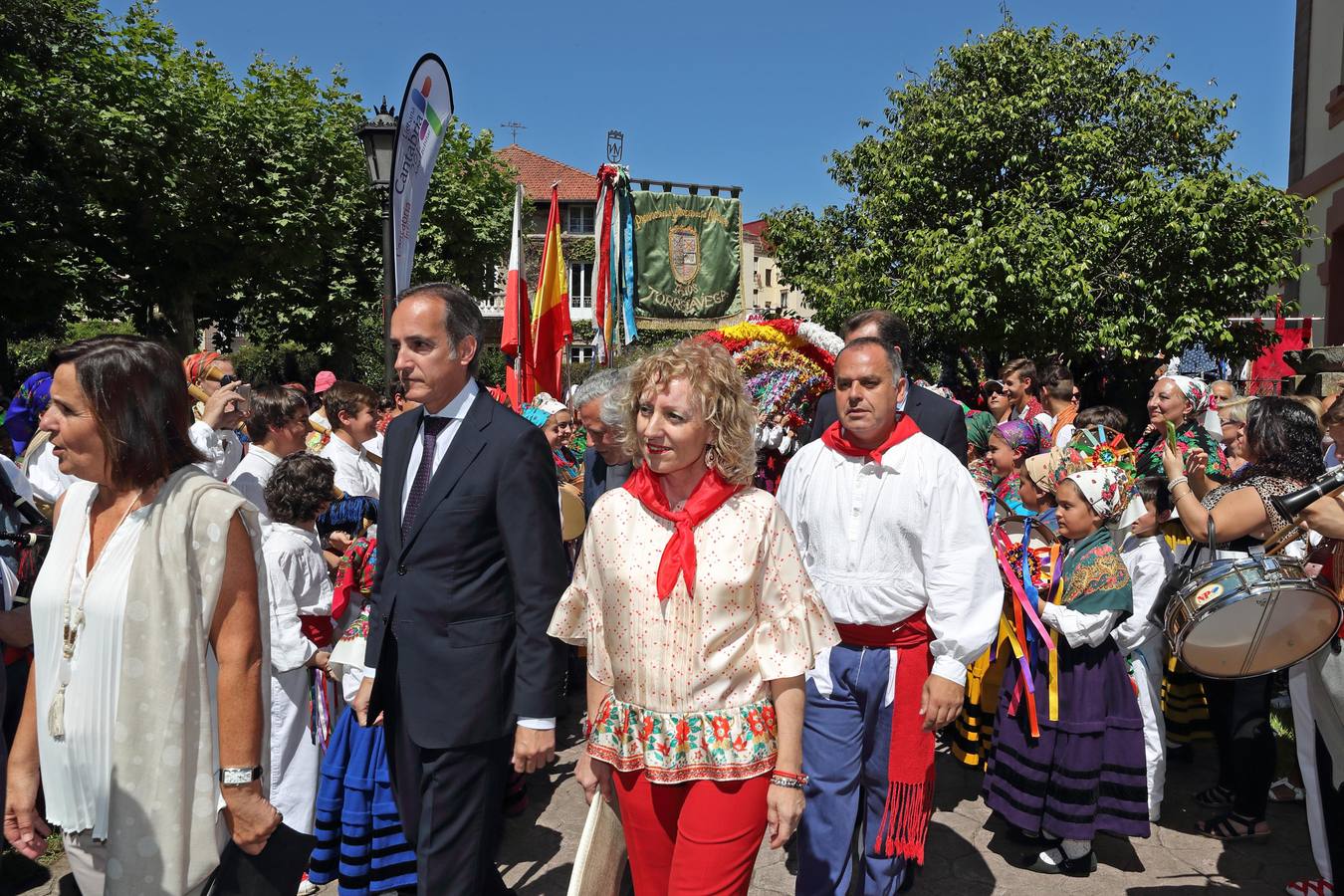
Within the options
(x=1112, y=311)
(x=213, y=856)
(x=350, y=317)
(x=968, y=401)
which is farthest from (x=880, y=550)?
(x=350, y=317)

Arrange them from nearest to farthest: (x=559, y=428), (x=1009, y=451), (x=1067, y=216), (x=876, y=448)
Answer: (x=876, y=448) → (x=1009, y=451) → (x=559, y=428) → (x=1067, y=216)

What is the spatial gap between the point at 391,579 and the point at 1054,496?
9.59 feet

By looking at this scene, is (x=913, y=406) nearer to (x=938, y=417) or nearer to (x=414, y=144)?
(x=938, y=417)

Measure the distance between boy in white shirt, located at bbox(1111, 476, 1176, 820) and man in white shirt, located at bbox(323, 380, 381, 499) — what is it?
3.98 m

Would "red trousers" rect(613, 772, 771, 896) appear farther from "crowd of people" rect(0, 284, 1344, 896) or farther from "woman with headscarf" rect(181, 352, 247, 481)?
"woman with headscarf" rect(181, 352, 247, 481)

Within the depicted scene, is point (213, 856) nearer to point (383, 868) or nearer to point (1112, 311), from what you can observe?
point (383, 868)

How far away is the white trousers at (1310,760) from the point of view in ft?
10.5

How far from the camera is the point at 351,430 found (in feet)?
17.9

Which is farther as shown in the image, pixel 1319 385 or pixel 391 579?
pixel 1319 385

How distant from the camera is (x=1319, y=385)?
934 centimetres

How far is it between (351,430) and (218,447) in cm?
73

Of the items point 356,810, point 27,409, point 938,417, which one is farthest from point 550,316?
point 356,810

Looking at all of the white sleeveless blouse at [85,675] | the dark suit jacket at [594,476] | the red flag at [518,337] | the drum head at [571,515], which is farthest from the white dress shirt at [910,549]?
the red flag at [518,337]

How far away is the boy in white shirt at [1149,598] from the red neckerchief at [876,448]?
1580mm
